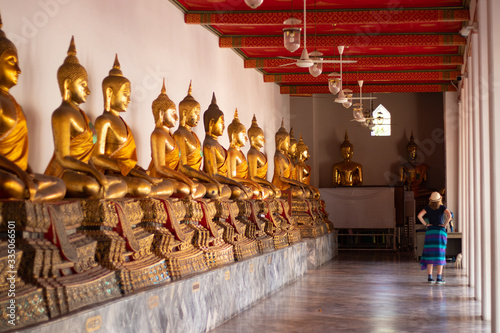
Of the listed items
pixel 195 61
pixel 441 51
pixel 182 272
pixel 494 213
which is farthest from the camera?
pixel 441 51

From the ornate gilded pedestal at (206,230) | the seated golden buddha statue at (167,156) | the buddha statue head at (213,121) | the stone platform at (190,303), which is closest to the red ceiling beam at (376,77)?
the stone platform at (190,303)

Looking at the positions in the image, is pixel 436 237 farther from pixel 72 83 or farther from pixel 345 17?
pixel 72 83

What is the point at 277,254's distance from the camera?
855 centimetres

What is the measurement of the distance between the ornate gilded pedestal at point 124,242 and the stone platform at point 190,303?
0.14m

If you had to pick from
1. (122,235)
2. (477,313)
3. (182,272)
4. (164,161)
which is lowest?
(477,313)

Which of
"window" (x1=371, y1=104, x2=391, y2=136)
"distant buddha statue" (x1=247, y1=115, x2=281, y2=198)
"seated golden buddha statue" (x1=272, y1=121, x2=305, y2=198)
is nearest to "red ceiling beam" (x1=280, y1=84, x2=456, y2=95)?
"window" (x1=371, y1=104, x2=391, y2=136)

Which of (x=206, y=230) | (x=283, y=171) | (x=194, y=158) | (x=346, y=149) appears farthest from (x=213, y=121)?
(x=346, y=149)

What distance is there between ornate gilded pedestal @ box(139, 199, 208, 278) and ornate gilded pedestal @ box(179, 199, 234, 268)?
0.29 feet

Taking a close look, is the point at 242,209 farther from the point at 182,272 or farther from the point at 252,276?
the point at 182,272

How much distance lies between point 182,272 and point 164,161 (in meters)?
1.59

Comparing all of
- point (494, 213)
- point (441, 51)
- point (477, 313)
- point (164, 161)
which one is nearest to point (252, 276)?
point (164, 161)

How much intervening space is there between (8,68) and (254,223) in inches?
174

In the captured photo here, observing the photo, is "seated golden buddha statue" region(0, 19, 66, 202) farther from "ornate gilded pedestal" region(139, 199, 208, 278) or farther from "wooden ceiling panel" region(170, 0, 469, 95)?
"wooden ceiling panel" region(170, 0, 469, 95)

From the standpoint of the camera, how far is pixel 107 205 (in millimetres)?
4727
